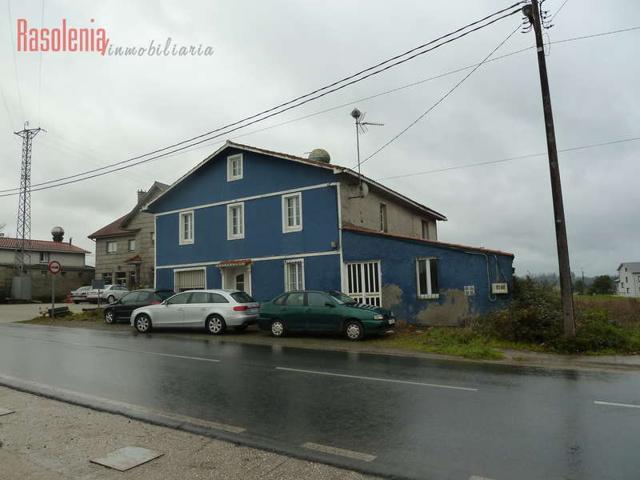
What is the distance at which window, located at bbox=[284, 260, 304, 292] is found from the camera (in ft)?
63.5

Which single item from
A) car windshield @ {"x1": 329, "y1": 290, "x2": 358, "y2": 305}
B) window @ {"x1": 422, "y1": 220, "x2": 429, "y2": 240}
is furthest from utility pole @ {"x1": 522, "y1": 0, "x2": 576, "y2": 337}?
window @ {"x1": 422, "y1": 220, "x2": 429, "y2": 240}

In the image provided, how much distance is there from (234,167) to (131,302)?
24.0 ft

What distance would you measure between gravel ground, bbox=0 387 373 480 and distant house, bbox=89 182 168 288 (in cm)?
3351

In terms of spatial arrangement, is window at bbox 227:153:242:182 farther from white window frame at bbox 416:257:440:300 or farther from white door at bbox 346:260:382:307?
white window frame at bbox 416:257:440:300

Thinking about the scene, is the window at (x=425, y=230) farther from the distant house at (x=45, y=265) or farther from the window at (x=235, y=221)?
the distant house at (x=45, y=265)

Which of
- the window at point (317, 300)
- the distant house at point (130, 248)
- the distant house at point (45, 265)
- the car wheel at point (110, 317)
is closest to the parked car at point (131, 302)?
the car wheel at point (110, 317)

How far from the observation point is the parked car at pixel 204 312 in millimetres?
15945

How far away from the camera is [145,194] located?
4353cm

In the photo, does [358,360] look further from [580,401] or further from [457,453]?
[457,453]

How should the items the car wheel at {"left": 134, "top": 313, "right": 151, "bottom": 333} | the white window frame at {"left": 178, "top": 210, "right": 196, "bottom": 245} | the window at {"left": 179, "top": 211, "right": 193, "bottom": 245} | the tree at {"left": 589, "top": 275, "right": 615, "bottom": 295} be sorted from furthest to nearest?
the tree at {"left": 589, "top": 275, "right": 615, "bottom": 295}
the window at {"left": 179, "top": 211, "right": 193, "bottom": 245}
the white window frame at {"left": 178, "top": 210, "right": 196, "bottom": 245}
the car wheel at {"left": 134, "top": 313, "right": 151, "bottom": 333}

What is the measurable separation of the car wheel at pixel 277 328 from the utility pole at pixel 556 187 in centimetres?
790

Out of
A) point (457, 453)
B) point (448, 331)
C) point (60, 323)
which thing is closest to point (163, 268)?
point (60, 323)

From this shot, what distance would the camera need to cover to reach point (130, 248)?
41.5 metres

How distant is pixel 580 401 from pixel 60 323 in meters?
21.1
